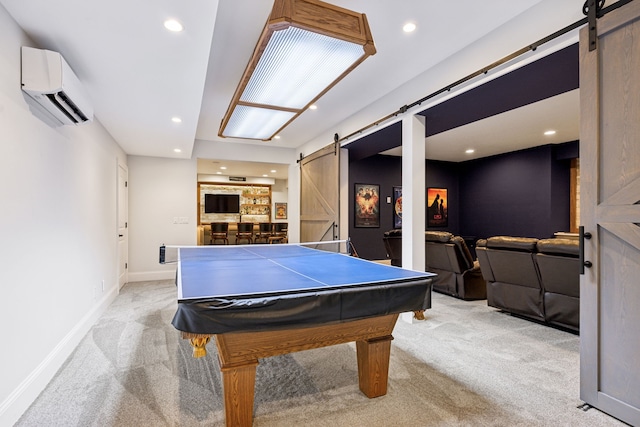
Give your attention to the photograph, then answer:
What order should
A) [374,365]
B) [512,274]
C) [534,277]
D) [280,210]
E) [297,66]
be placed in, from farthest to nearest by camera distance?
[280,210], [512,274], [534,277], [297,66], [374,365]

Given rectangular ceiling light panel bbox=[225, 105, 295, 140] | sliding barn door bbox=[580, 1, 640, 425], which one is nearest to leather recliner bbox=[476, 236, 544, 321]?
sliding barn door bbox=[580, 1, 640, 425]

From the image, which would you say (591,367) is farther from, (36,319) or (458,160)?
(458,160)

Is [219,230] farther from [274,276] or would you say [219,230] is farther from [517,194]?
[274,276]

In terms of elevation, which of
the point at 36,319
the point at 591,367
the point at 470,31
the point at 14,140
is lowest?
the point at 591,367

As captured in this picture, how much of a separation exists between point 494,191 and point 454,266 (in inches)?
166

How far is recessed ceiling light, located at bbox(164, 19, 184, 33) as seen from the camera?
1946mm

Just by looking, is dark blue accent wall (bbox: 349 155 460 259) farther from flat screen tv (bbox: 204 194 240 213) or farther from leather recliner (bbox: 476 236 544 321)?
flat screen tv (bbox: 204 194 240 213)

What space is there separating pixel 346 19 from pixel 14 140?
213 cm

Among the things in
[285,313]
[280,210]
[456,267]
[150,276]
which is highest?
[280,210]

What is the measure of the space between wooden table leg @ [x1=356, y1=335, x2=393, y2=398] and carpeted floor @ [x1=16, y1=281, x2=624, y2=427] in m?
0.06

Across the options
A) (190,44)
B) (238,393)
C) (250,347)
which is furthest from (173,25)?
(238,393)

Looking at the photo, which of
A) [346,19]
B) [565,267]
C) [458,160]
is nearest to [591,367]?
[565,267]

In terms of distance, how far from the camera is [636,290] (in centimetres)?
173

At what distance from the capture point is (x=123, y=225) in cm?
557
